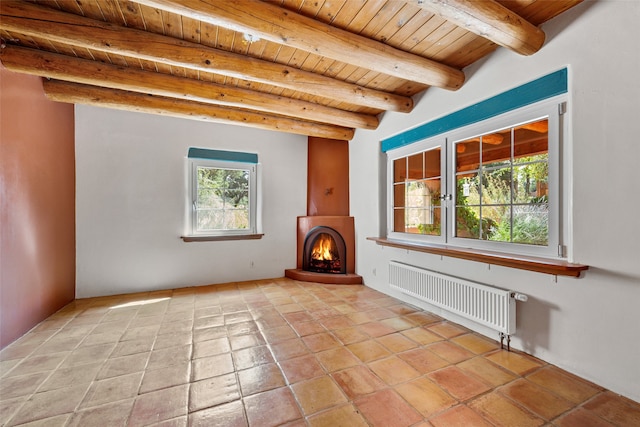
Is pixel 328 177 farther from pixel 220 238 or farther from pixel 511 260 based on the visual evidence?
pixel 511 260

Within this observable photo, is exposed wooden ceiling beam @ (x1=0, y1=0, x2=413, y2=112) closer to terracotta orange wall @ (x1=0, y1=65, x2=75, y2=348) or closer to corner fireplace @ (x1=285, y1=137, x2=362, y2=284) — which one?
terracotta orange wall @ (x1=0, y1=65, x2=75, y2=348)

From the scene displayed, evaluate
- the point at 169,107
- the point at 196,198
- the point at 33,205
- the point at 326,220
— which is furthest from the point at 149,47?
the point at 326,220

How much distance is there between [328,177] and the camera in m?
4.45

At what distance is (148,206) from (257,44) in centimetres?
273

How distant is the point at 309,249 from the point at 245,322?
1925mm

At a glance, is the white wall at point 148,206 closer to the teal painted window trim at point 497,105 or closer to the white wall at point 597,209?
the teal painted window trim at point 497,105

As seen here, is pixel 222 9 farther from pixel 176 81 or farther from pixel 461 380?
pixel 461 380

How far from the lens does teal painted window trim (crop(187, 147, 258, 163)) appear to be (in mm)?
3828

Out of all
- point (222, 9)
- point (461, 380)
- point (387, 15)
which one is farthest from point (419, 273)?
point (222, 9)

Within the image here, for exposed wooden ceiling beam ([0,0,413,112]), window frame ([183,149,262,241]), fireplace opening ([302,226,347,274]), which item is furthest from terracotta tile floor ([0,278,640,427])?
exposed wooden ceiling beam ([0,0,413,112])

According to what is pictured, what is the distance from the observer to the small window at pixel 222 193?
3883 mm

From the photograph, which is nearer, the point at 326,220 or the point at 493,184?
the point at 493,184

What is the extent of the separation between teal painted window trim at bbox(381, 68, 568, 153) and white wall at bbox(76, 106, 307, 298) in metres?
2.36

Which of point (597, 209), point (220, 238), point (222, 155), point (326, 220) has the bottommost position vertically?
point (220, 238)
